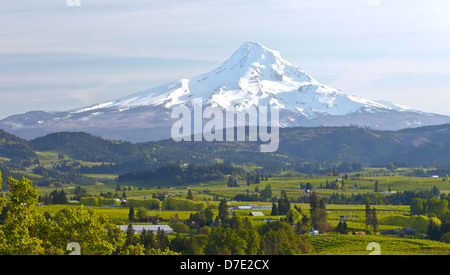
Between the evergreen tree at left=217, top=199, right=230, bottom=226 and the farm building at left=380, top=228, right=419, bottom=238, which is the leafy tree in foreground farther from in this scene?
the farm building at left=380, top=228, right=419, bottom=238

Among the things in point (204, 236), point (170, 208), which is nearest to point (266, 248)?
point (204, 236)

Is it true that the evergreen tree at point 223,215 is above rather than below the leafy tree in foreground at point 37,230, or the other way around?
below

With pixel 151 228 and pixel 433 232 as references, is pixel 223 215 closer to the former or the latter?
pixel 151 228

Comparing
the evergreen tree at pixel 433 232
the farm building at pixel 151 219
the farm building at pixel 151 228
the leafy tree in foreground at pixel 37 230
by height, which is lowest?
the farm building at pixel 151 219

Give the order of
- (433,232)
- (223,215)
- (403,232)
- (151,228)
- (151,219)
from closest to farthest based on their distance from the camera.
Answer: (433,232) → (403,232) → (151,228) → (223,215) → (151,219)

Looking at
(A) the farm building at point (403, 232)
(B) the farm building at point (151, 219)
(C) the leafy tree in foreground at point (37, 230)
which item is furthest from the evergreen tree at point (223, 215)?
(C) the leafy tree in foreground at point (37, 230)

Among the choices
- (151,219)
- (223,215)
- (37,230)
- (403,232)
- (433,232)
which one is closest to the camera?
(37,230)

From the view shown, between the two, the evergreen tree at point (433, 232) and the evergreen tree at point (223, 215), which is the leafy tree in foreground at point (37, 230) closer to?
the evergreen tree at point (223, 215)

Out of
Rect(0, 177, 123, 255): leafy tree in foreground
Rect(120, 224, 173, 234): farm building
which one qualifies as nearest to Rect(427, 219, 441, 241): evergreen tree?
Rect(120, 224, 173, 234): farm building

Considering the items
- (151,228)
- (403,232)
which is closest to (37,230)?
(151,228)

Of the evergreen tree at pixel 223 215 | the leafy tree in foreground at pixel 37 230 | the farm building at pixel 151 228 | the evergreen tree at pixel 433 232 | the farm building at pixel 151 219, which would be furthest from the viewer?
the farm building at pixel 151 219

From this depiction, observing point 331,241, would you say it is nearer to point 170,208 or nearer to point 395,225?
point 395,225
